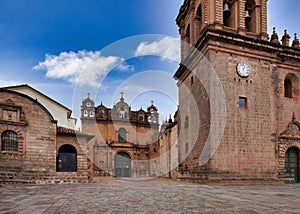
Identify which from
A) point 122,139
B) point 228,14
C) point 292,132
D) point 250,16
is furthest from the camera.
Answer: point 122,139

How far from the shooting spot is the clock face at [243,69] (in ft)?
55.0

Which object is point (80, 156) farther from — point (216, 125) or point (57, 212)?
point (57, 212)

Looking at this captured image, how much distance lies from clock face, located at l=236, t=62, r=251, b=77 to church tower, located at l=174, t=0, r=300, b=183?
6 cm

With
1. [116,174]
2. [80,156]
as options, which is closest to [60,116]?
[80,156]

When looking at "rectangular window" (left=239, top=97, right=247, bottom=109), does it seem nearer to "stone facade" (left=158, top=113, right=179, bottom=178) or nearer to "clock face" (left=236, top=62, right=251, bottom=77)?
"clock face" (left=236, top=62, right=251, bottom=77)

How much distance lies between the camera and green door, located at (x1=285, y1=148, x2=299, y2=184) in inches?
684

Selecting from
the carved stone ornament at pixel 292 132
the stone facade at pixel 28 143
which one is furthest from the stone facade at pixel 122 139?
the carved stone ornament at pixel 292 132

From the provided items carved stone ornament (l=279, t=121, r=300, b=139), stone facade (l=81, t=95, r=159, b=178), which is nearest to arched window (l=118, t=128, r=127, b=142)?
stone facade (l=81, t=95, r=159, b=178)

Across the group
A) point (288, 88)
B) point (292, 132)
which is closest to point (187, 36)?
point (288, 88)

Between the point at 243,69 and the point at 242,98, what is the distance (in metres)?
1.85

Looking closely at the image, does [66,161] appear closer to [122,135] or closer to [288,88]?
[288,88]

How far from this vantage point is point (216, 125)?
15719 mm

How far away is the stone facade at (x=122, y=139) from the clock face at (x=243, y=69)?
19.7 metres

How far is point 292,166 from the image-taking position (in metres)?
17.6
